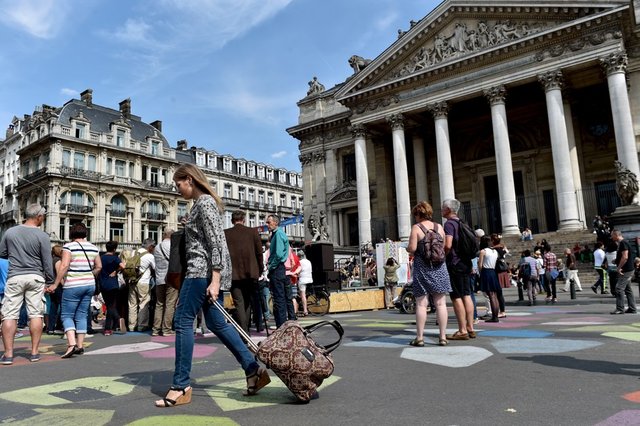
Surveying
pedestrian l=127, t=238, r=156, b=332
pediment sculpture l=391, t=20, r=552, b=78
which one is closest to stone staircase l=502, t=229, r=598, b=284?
pediment sculpture l=391, t=20, r=552, b=78

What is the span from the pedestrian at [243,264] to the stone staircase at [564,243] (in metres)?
17.1

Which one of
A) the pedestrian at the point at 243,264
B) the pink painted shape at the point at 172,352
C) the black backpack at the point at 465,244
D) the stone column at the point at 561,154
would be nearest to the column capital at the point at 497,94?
the stone column at the point at 561,154

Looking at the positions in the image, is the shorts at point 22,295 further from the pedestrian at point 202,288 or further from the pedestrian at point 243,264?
the pedestrian at point 202,288

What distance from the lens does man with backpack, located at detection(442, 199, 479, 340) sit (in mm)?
6957

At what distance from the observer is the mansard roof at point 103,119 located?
48688 mm

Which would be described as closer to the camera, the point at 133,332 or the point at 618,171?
the point at 133,332

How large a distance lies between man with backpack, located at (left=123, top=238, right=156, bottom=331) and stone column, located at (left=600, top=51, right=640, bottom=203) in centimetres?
2247

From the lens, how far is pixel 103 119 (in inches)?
2036

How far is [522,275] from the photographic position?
45.2 feet

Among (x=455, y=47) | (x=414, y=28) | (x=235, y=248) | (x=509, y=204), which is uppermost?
(x=414, y=28)

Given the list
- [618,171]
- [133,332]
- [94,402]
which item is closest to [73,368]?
[94,402]

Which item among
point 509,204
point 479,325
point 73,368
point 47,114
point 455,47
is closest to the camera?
point 73,368

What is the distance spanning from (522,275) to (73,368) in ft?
40.0

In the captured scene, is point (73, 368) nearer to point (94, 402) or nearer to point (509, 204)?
point (94, 402)
